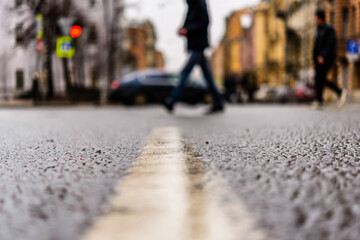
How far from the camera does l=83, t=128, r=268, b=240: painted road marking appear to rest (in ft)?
4.99

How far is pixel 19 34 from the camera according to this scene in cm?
2936

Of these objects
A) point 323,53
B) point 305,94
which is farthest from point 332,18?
point 323,53

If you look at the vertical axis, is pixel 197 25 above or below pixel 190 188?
above

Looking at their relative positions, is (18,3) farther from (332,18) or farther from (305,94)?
(332,18)

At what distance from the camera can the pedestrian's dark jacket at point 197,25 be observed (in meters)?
9.66

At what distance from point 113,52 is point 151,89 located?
59.5 ft

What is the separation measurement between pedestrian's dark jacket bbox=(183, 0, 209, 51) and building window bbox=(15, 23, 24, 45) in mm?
20293

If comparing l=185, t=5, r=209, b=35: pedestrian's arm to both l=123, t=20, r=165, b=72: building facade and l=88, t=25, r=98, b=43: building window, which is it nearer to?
l=88, t=25, r=98, b=43: building window

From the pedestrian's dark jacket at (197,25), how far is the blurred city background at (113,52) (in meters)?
12.2

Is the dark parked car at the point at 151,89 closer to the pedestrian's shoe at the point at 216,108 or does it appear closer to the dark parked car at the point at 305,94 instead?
the dark parked car at the point at 305,94

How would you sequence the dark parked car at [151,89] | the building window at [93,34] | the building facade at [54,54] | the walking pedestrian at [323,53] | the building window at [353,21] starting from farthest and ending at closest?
the building window at [93,34] < the building window at [353,21] < the building facade at [54,54] < the dark parked car at [151,89] < the walking pedestrian at [323,53]

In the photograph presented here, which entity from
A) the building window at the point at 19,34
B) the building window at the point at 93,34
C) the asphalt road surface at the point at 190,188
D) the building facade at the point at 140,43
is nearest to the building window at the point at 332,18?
the building window at the point at 19,34

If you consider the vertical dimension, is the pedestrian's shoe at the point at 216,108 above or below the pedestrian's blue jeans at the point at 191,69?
below

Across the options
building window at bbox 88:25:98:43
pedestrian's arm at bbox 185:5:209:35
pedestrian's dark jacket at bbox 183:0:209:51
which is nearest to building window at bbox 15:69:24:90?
building window at bbox 88:25:98:43
